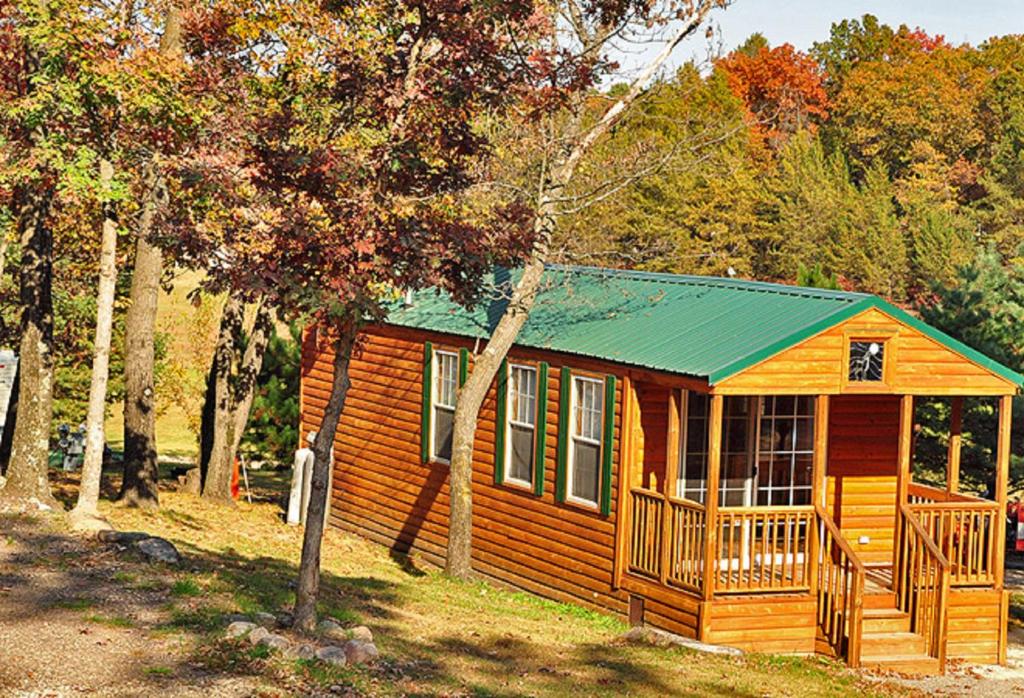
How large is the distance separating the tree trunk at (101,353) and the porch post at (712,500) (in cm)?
680

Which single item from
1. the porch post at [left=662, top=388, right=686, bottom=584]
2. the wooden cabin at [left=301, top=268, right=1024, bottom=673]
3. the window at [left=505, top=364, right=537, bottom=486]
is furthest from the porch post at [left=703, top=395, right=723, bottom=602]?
the window at [left=505, top=364, right=537, bottom=486]

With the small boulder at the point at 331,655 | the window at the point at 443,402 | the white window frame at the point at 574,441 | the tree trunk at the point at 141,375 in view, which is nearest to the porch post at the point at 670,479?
the white window frame at the point at 574,441

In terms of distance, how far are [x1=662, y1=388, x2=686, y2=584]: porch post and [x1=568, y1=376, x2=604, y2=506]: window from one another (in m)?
1.45

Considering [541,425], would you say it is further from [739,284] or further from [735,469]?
[739,284]

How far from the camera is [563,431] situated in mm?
18219

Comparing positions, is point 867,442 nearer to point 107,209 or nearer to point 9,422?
point 107,209

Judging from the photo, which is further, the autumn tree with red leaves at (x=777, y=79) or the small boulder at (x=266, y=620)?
the autumn tree with red leaves at (x=777, y=79)

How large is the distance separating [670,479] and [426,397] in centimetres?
597

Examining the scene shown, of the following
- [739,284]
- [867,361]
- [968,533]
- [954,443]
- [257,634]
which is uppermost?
[739,284]

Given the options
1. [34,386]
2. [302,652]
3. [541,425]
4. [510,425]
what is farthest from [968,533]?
[34,386]

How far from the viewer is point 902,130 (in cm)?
7481

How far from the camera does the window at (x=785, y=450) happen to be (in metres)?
17.9

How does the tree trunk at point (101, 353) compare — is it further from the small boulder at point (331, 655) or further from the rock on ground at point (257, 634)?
the small boulder at point (331, 655)

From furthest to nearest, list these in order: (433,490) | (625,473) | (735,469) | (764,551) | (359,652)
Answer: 1. (433,490)
2. (735,469)
3. (625,473)
4. (764,551)
5. (359,652)
